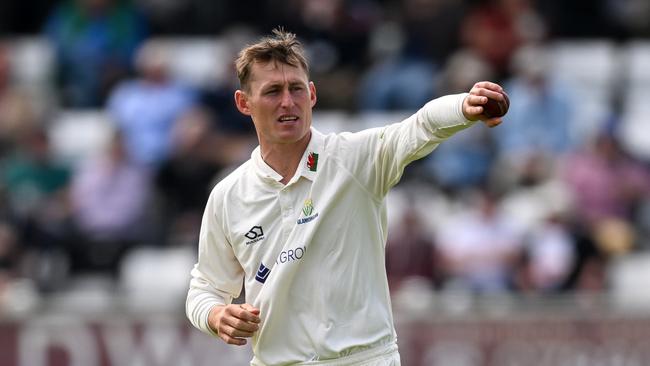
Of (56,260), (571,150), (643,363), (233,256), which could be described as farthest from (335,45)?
(233,256)

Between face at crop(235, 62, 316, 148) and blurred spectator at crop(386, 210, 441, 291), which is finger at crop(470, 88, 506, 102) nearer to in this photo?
face at crop(235, 62, 316, 148)

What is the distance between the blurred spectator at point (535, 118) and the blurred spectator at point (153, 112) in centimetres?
300

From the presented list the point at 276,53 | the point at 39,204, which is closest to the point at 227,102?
the point at 39,204

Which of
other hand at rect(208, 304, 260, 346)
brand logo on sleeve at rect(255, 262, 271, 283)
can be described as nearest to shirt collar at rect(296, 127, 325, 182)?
brand logo on sleeve at rect(255, 262, 271, 283)

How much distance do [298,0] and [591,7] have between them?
11.1 feet

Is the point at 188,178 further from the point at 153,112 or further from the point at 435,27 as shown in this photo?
the point at 435,27

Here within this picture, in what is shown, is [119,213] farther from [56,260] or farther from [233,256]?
[233,256]

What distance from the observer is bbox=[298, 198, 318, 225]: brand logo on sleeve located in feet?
19.9

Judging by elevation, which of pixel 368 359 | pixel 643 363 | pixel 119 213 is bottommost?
pixel 643 363

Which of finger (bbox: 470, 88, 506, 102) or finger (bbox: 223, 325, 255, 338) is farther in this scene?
finger (bbox: 223, 325, 255, 338)

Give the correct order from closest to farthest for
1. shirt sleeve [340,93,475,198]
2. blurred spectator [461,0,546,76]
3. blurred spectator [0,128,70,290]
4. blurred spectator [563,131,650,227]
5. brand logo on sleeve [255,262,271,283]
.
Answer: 1. shirt sleeve [340,93,475,198]
2. brand logo on sleeve [255,262,271,283]
3. blurred spectator [0,128,70,290]
4. blurred spectator [563,131,650,227]
5. blurred spectator [461,0,546,76]

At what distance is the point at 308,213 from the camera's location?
19.9 ft

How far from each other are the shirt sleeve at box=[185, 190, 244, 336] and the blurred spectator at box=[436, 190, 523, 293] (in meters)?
6.00

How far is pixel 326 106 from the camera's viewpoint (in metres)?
14.3
